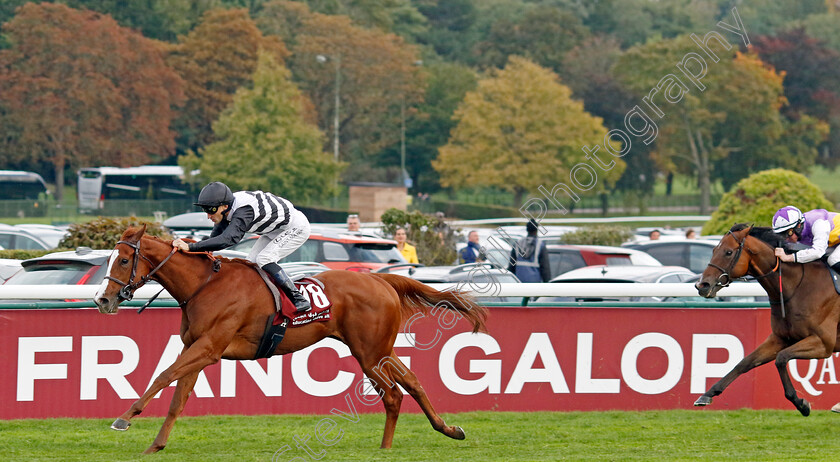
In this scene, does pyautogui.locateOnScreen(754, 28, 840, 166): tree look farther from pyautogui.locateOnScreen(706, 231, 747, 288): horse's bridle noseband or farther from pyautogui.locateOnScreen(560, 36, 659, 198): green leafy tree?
pyautogui.locateOnScreen(706, 231, 747, 288): horse's bridle noseband

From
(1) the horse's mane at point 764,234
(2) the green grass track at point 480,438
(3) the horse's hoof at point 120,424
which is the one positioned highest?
(1) the horse's mane at point 764,234

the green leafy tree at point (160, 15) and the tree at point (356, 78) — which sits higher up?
the green leafy tree at point (160, 15)

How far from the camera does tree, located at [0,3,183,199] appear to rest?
4959cm

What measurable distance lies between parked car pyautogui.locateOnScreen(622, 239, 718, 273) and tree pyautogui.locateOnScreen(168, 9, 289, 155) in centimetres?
3916

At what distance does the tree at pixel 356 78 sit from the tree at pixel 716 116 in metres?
12.2

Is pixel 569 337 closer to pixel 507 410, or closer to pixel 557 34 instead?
pixel 507 410

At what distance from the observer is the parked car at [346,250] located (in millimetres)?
14680

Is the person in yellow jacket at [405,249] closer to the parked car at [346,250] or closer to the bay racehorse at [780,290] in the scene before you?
the parked car at [346,250]

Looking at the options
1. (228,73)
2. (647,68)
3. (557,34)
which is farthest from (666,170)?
(228,73)

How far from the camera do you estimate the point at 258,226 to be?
671 centimetres

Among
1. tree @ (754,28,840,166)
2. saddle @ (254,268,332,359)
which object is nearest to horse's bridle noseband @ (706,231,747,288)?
saddle @ (254,268,332,359)

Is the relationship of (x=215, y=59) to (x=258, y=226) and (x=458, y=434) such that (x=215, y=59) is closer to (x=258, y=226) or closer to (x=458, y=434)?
(x=258, y=226)

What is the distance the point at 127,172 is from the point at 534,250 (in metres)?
41.9

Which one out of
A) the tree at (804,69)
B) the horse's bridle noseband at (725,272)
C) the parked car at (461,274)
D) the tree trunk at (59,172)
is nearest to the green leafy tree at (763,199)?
the parked car at (461,274)
